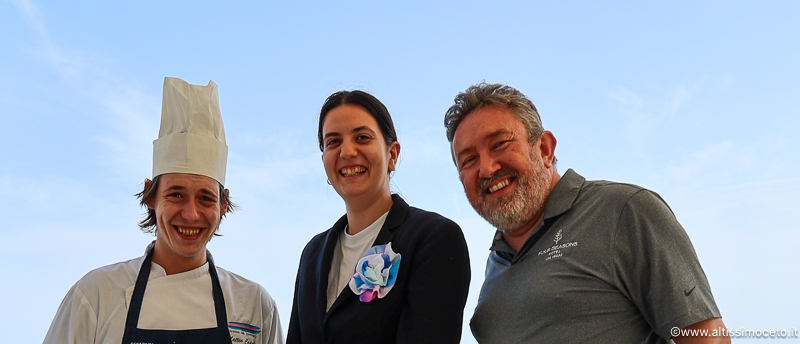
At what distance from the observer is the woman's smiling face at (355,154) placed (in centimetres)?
238

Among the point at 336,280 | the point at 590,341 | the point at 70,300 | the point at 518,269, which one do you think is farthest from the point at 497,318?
the point at 70,300

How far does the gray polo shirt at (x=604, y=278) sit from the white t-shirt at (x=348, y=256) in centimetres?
57

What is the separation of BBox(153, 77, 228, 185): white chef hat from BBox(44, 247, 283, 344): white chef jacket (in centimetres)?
47

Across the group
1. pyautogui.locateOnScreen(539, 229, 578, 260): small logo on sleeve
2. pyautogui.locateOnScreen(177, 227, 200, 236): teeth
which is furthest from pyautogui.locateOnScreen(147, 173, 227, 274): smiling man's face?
pyautogui.locateOnScreen(539, 229, 578, 260): small logo on sleeve

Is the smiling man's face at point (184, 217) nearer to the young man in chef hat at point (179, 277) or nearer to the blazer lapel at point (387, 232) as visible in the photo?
the young man in chef hat at point (179, 277)

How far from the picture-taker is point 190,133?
289 centimetres

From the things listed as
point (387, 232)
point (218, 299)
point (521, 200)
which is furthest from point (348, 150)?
point (218, 299)

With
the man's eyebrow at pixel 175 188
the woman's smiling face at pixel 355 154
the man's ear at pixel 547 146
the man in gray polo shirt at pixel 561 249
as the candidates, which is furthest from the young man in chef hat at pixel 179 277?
the man's ear at pixel 547 146

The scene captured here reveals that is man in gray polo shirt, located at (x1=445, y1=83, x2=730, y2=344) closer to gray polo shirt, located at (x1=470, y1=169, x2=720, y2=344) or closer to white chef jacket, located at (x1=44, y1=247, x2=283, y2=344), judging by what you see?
gray polo shirt, located at (x1=470, y1=169, x2=720, y2=344)

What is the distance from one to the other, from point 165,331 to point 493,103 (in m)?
1.72

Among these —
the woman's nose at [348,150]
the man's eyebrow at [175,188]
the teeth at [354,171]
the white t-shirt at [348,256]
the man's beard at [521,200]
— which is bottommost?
the white t-shirt at [348,256]

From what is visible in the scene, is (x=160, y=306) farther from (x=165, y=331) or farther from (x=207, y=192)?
(x=207, y=192)

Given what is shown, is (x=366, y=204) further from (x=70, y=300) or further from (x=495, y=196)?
(x=70, y=300)

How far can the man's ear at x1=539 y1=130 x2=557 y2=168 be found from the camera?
8.86 feet
